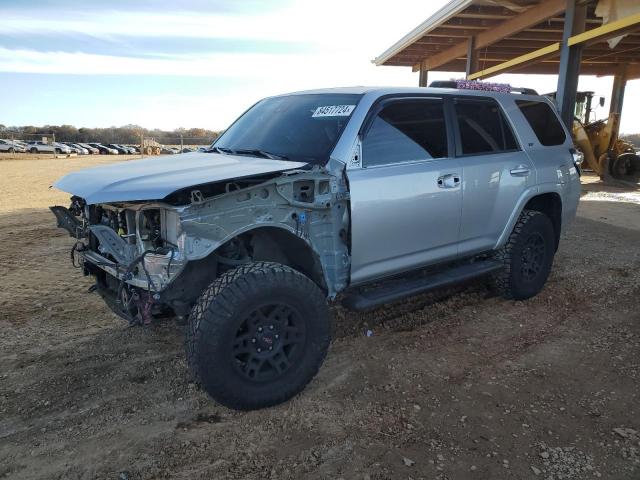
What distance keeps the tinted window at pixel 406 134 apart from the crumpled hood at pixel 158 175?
2.32 ft

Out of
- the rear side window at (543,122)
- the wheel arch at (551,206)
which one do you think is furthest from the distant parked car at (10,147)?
the wheel arch at (551,206)

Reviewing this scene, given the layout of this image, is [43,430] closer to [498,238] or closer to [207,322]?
[207,322]

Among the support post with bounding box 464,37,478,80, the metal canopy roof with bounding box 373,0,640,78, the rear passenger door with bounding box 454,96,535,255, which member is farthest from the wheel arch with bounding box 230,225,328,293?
the support post with bounding box 464,37,478,80

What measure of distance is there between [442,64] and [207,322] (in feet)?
55.9

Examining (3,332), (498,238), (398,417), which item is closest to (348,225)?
(398,417)

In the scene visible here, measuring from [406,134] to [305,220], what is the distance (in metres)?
1.18

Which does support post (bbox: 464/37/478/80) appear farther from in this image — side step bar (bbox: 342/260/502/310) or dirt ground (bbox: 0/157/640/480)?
side step bar (bbox: 342/260/502/310)

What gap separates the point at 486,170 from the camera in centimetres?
433

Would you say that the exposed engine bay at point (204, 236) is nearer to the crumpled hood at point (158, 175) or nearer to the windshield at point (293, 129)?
the crumpled hood at point (158, 175)

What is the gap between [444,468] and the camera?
258 centimetres

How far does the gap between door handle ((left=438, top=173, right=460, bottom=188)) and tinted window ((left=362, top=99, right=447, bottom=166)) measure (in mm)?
185

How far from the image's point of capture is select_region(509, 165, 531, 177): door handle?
15.0 feet

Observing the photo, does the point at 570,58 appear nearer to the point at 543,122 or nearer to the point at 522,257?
the point at 543,122

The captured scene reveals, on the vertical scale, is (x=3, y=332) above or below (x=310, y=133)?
below
